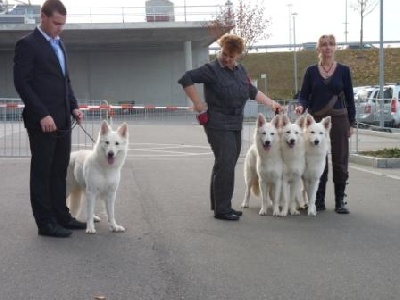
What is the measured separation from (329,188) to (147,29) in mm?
29558

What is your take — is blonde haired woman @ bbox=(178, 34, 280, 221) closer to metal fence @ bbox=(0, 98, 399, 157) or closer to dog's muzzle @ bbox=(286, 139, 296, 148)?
dog's muzzle @ bbox=(286, 139, 296, 148)

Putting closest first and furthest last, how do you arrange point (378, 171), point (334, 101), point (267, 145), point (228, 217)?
point (228, 217)
point (267, 145)
point (334, 101)
point (378, 171)

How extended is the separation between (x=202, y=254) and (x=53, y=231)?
1613mm

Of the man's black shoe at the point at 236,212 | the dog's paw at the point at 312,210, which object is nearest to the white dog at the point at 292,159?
the dog's paw at the point at 312,210

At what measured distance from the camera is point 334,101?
7.49 m

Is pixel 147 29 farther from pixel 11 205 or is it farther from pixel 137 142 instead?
pixel 11 205

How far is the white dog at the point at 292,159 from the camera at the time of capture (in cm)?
706

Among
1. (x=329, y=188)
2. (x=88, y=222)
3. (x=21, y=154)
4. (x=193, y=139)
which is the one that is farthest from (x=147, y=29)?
(x=88, y=222)

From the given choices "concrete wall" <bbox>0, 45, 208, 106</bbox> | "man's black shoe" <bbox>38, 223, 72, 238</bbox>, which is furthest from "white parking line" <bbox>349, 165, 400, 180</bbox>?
"concrete wall" <bbox>0, 45, 208, 106</bbox>

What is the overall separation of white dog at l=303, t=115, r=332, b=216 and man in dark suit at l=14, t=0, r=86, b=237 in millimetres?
2859

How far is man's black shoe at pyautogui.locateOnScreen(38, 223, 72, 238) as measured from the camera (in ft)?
19.5

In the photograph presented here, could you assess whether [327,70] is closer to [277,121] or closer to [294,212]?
[277,121]

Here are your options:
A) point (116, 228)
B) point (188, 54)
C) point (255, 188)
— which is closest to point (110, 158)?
point (116, 228)

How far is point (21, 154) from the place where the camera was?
14609 millimetres
